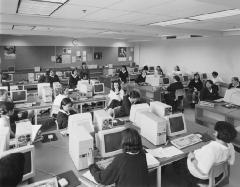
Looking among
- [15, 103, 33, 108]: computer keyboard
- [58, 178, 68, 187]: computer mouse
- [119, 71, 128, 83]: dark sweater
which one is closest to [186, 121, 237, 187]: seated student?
[58, 178, 68, 187]: computer mouse

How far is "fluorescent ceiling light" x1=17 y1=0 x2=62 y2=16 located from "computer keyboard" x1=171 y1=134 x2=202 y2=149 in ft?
8.63

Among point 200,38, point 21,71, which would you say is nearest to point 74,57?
point 21,71

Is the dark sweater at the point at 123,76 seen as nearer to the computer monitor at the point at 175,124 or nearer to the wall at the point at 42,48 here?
the wall at the point at 42,48

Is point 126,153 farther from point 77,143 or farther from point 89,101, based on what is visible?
point 89,101

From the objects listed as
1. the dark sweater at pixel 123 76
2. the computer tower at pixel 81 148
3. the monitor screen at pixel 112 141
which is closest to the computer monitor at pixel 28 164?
the computer tower at pixel 81 148

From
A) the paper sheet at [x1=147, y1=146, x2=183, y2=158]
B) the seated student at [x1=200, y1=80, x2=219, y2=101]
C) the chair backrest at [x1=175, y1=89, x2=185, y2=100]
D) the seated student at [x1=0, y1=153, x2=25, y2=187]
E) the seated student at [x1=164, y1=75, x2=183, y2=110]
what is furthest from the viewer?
the chair backrest at [x1=175, y1=89, x2=185, y2=100]

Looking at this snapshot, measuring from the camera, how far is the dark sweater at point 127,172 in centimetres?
182

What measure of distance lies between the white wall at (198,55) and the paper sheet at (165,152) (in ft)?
21.0

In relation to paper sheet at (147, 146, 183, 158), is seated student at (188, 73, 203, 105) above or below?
above

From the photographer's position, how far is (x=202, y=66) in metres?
9.05

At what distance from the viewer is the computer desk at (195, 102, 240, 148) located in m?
4.28

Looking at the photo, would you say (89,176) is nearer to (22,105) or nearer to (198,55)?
(22,105)

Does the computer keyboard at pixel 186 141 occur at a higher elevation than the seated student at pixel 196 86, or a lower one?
lower

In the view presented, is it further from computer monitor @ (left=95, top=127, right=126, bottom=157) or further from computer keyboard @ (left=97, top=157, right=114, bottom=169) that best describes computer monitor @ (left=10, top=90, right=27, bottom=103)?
computer keyboard @ (left=97, top=157, right=114, bottom=169)
